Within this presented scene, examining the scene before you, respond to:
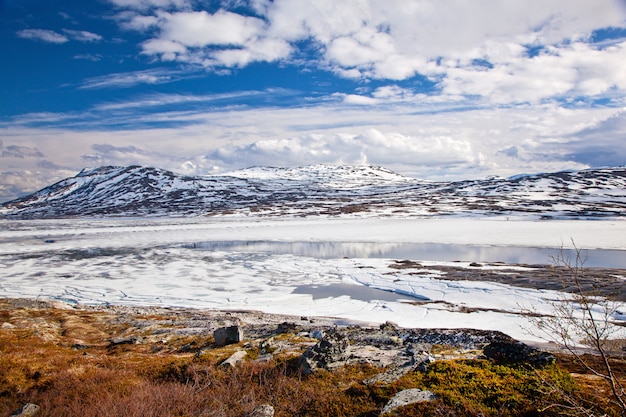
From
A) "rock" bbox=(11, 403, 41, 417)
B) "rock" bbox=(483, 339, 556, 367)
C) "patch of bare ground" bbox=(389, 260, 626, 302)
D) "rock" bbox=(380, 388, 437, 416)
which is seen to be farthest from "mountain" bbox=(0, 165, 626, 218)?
"rock" bbox=(11, 403, 41, 417)

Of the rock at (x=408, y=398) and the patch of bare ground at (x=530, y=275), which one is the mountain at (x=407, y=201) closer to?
the patch of bare ground at (x=530, y=275)

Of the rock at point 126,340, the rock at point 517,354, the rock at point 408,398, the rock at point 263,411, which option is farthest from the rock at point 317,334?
the rock at point 126,340

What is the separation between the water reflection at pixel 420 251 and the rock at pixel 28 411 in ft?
103

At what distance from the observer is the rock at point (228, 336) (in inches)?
523

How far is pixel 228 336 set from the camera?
13367mm

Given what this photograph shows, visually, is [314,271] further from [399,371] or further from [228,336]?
[399,371]

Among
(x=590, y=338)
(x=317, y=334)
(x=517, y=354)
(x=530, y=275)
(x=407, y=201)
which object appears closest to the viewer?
(x=517, y=354)

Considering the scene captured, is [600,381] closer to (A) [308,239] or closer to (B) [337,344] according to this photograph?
(B) [337,344]

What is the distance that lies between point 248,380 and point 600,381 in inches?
305

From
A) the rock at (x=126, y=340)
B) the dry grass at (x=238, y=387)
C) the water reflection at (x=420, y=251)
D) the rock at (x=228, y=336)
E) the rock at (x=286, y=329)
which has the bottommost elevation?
the water reflection at (x=420, y=251)

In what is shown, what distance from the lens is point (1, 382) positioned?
9.44m

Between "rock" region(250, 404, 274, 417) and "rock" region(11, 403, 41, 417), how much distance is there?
4574mm

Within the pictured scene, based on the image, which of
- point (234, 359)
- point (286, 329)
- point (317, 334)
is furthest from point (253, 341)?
point (234, 359)

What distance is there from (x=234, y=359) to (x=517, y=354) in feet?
22.9
